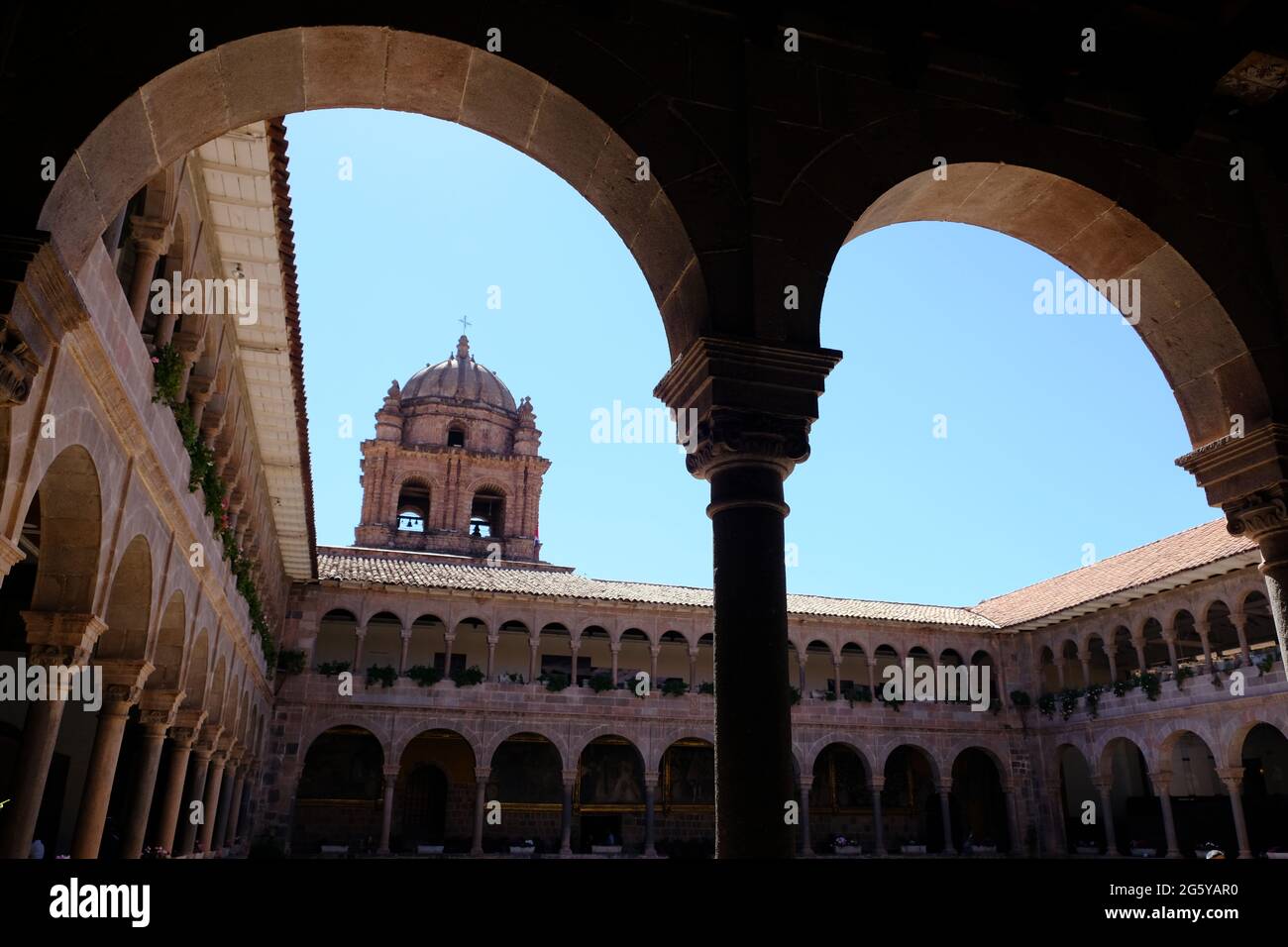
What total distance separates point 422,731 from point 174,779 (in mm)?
11622

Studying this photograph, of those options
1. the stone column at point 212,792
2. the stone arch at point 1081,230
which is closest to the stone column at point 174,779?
the stone column at point 212,792

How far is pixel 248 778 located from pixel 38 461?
688 inches

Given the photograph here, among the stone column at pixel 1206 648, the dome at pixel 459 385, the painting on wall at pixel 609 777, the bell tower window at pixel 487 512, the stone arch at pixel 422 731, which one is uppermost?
the dome at pixel 459 385

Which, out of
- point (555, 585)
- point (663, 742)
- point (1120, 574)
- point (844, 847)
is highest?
point (1120, 574)

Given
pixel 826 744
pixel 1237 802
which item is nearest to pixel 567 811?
pixel 826 744

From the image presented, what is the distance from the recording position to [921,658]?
29.4 m

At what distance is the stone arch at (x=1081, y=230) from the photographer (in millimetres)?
5293

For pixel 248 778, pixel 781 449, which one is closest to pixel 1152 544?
pixel 248 778

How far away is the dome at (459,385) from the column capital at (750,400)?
108 feet

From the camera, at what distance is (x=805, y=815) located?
1056 inches

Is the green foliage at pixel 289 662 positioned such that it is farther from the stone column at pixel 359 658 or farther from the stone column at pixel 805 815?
the stone column at pixel 805 815

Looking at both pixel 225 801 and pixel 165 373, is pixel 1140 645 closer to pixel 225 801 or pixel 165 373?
pixel 225 801
